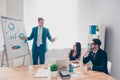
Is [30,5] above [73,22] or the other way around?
above

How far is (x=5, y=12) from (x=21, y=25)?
1.00 metres

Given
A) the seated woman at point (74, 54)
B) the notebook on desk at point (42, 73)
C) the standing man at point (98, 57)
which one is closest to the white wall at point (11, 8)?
the seated woman at point (74, 54)

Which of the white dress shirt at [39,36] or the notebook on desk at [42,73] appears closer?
the notebook on desk at [42,73]

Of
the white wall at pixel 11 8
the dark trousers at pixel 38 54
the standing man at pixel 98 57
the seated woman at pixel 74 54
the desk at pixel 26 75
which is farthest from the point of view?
the white wall at pixel 11 8

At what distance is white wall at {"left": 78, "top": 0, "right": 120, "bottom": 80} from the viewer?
369 centimetres

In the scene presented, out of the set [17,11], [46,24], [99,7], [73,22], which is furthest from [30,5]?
[99,7]

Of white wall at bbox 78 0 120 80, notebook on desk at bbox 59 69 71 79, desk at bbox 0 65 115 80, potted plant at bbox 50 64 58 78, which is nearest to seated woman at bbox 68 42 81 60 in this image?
white wall at bbox 78 0 120 80

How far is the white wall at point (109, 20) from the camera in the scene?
3.69 metres

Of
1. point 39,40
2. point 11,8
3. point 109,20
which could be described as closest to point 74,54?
point 39,40

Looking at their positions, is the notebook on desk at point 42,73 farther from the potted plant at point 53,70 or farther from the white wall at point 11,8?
the white wall at point 11,8

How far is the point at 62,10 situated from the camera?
508 centimetres

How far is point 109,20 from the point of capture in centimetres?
397

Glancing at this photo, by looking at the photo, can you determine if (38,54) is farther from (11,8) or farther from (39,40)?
(11,8)

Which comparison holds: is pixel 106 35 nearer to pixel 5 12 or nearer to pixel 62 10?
pixel 62 10
